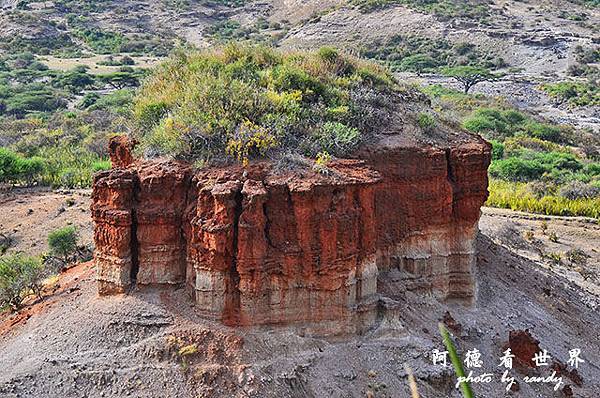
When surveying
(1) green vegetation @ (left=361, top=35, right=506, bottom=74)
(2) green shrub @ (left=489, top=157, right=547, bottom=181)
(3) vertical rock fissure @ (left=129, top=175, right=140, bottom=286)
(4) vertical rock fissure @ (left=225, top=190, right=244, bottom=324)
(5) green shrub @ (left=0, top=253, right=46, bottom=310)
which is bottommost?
(2) green shrub @ (left=489, top=157, right=547, bottom=181)

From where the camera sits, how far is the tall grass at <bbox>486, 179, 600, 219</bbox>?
29797 millimetres

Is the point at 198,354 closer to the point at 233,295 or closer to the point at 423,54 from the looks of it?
the point at 233,295

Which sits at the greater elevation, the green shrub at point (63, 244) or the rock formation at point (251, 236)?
the rock formation at point (251, 236)

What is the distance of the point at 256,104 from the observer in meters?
12.2

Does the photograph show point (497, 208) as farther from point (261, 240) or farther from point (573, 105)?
point (573, 105)

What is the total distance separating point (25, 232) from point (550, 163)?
97.4 ft

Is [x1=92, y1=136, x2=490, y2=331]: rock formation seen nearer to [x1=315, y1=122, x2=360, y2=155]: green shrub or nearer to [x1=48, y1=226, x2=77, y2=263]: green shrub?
[x1=315, y1=122, x2=360, y2=155]: green shrub

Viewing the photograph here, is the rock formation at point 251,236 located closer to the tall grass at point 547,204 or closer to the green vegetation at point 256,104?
the green vegetation at point 256,104

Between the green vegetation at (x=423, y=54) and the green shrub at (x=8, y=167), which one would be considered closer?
the green shrub at (x=8, y=167)

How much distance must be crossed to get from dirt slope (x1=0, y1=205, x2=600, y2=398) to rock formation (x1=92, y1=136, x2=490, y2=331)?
392 millimetres

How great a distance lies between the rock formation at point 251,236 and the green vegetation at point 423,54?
215 ft

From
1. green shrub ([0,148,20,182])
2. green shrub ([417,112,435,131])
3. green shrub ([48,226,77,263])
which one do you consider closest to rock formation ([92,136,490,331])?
green shrub ([417,112,435,131])

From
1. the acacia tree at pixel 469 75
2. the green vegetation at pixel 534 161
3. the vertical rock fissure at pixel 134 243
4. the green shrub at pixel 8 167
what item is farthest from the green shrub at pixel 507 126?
the vertical rock fissure at pixel 134 243

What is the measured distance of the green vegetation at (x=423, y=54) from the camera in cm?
7644
